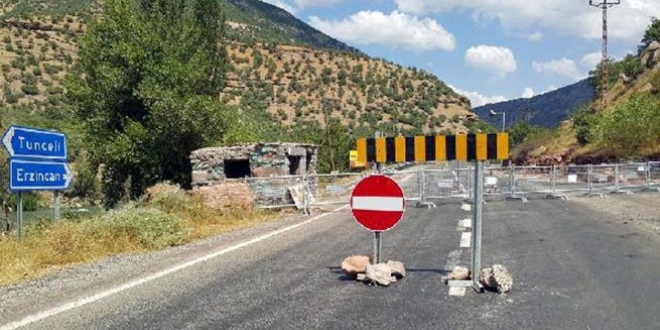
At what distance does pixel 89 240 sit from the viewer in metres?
12.1

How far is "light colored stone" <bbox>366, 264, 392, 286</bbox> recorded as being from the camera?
842 centimetres

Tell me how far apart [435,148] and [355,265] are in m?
1.79

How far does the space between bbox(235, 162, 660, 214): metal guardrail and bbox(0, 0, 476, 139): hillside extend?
53485 mm

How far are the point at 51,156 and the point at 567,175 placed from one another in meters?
21.7

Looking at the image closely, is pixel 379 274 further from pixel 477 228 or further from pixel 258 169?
pixel 258 169

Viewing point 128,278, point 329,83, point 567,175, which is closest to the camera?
point 128,278

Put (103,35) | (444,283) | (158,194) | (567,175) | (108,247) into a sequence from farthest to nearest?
(567,175), (103,35), (158,194), (108,247), (444,283)

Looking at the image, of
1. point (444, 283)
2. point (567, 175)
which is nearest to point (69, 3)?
point (567, 175)

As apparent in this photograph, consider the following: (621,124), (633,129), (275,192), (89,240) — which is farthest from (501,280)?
(621,124)

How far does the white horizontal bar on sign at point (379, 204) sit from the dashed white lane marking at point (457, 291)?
123 cm

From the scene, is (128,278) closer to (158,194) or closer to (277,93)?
(158,194)

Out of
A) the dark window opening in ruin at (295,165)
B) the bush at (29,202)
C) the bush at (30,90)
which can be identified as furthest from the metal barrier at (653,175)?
the bush at (30,90)

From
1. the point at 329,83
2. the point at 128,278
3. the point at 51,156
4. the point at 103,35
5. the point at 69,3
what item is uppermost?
the point at 69,3

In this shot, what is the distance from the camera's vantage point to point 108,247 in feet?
40.4
